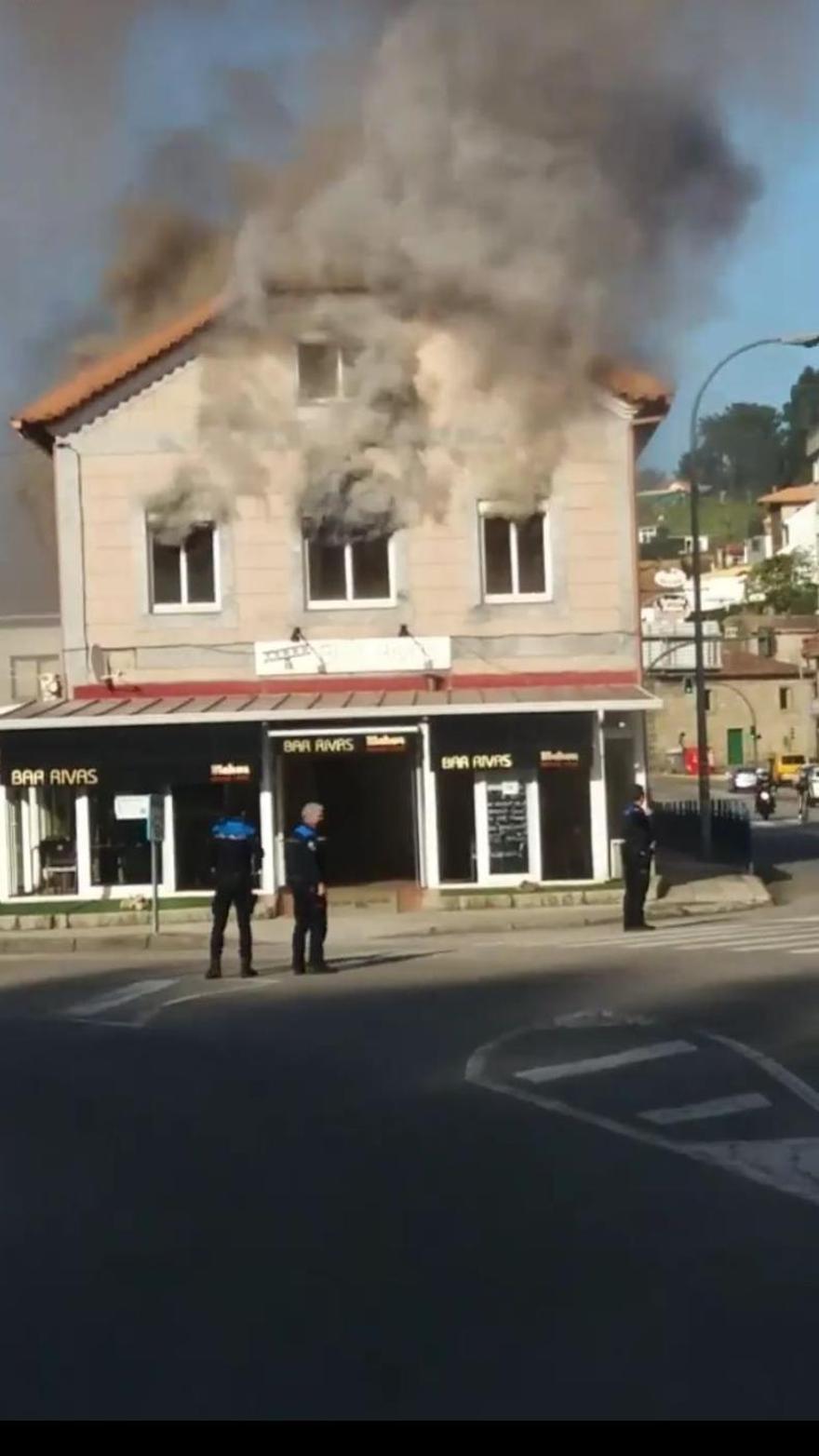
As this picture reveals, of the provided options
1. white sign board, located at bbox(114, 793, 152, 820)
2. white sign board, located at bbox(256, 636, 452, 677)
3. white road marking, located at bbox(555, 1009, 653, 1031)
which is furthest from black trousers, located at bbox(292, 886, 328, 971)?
white sign board, located at bbox(256, 636, 452, 677)

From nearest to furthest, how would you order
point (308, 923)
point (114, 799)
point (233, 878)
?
point (233, 878), point (308, 923), point (114, 799)

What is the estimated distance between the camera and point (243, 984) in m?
19.2

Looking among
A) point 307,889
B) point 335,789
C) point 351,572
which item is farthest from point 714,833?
point 307,889

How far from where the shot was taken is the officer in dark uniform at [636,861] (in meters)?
25.4

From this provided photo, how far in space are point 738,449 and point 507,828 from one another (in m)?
19.2

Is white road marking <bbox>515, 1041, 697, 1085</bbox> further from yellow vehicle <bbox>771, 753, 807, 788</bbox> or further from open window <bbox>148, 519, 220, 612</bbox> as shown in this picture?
yellow vehicle <bbox>771, 753, 807, 788</bbox>

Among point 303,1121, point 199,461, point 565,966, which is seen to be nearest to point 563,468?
point 199,461

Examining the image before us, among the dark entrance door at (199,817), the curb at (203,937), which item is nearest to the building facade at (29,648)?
the dark entrance door at (199,817)

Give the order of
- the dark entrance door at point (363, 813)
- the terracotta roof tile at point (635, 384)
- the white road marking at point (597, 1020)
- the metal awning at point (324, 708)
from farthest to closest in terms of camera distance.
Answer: the dark entrance door at point (363, 813), the metal awning at point (324, 708), the terracotta roof tile at point (635, 384), the white road marking at point (597, 1020)

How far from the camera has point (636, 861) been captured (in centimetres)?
2539

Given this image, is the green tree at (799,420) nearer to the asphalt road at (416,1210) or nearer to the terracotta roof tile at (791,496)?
the terracotta roof tile at (791,496)

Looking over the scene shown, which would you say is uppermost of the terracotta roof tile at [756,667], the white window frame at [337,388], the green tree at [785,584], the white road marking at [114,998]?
the green tree at [785,584]

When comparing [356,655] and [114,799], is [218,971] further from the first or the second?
[356,655]

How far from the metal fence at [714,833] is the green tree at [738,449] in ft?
20.0
